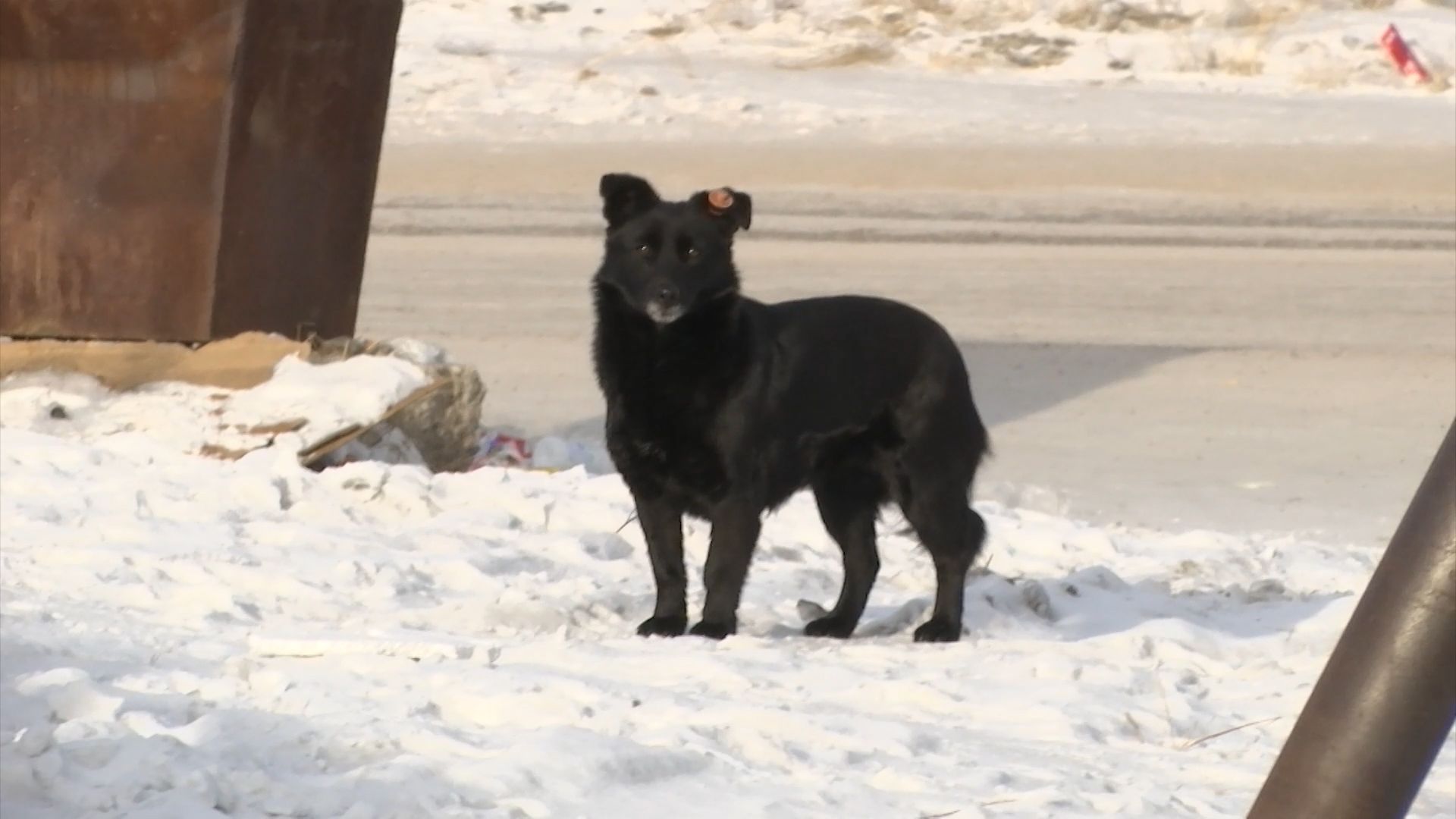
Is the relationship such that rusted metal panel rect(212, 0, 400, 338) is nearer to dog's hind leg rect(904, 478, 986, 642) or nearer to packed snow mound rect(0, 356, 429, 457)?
packed snow mound rect(0, 356, 429, 457)

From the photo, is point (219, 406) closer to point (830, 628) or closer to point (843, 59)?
point (830, 628)

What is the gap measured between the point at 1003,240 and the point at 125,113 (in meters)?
9.48

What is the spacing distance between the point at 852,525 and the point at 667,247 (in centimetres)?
99

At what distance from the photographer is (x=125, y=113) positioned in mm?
8328

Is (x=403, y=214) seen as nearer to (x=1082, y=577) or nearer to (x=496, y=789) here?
(x=1082, y=577)

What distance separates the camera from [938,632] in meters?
6.04

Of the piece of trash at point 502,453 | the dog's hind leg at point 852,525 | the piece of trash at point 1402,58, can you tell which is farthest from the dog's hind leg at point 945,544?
the piece of trash at point 1402,58

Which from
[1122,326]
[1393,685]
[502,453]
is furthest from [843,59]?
[1393,685]

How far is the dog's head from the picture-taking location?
18.8ft

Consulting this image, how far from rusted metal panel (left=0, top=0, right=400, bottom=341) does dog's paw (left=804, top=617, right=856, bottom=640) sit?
10.7ft

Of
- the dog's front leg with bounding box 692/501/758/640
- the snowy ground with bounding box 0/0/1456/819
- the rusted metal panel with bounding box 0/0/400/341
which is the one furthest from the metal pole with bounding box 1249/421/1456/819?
the rusted metal panel with bounding box 0/0/400/341

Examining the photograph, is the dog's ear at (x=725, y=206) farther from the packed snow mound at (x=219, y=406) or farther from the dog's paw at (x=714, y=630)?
the packed snow mound at (x=219, y=406)

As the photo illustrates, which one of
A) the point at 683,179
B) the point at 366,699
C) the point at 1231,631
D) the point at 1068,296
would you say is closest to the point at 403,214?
the point at 683,179

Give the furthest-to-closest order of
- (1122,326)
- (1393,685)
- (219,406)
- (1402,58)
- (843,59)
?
(1402,58)
(843,59)
(1122,326)
(219,406)
(1393,685)
